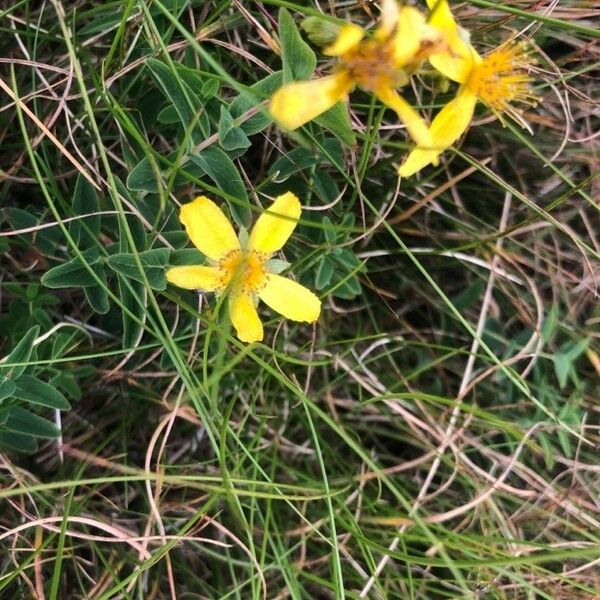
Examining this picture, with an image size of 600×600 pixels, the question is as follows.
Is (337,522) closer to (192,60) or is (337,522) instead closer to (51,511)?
(51,511)

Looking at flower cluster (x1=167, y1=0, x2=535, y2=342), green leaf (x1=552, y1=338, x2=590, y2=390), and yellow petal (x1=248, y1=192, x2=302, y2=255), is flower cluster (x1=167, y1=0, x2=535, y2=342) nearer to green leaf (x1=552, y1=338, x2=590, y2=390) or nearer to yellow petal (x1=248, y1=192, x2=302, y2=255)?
yellow petal (x1=248, y1=192, x2=302, y2=255)

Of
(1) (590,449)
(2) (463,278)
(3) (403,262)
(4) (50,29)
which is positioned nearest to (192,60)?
(4) (50,29)

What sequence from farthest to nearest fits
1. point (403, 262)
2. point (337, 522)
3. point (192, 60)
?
point (403, 262)
point (337, 522)
point (192, 60)

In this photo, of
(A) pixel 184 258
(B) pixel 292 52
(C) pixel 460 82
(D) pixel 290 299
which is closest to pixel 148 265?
(A) pixel 184 258

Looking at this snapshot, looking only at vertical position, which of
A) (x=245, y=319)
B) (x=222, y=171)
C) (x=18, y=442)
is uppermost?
(x=222, y=171)

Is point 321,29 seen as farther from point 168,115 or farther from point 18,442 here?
point 18,442

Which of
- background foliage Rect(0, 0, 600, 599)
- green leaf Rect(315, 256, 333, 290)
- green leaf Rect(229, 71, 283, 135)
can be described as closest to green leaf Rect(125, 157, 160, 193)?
background foliage Rect(0, 0, 600, 599)
